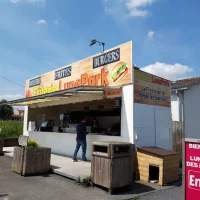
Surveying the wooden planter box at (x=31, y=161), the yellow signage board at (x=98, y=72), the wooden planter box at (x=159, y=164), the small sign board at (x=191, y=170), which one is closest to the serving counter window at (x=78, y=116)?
the yellow signage board at (x=98, y=72)

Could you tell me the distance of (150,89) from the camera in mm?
8945

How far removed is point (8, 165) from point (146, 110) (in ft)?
18.2

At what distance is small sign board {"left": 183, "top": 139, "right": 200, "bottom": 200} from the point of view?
3979 millimetres

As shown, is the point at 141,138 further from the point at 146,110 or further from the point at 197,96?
the point at 197,96

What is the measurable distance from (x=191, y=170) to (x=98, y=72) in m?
6.57

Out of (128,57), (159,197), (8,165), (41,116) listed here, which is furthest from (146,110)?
(41,116)

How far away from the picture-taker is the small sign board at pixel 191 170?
13.1ft

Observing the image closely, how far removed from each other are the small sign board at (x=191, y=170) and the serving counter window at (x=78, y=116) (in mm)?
6981

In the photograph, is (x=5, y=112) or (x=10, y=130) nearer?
(x=10, y=130)

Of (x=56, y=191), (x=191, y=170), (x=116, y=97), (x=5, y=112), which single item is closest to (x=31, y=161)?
(x=56, y=191)

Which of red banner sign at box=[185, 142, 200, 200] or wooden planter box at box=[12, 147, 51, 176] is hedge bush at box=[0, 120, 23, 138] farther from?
red banner sign at box=[185, 142, 200, 200]

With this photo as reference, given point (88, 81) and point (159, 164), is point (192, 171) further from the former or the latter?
point (88, 81)

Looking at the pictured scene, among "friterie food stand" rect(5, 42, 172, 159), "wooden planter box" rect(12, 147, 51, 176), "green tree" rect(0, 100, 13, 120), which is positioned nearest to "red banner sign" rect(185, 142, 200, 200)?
"friterie food stand" rect(5, 42, 172, 159)

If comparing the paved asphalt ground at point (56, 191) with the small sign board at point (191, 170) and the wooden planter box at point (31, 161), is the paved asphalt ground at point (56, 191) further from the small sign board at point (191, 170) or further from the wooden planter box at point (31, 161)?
the small sign board at point (191, 170)
